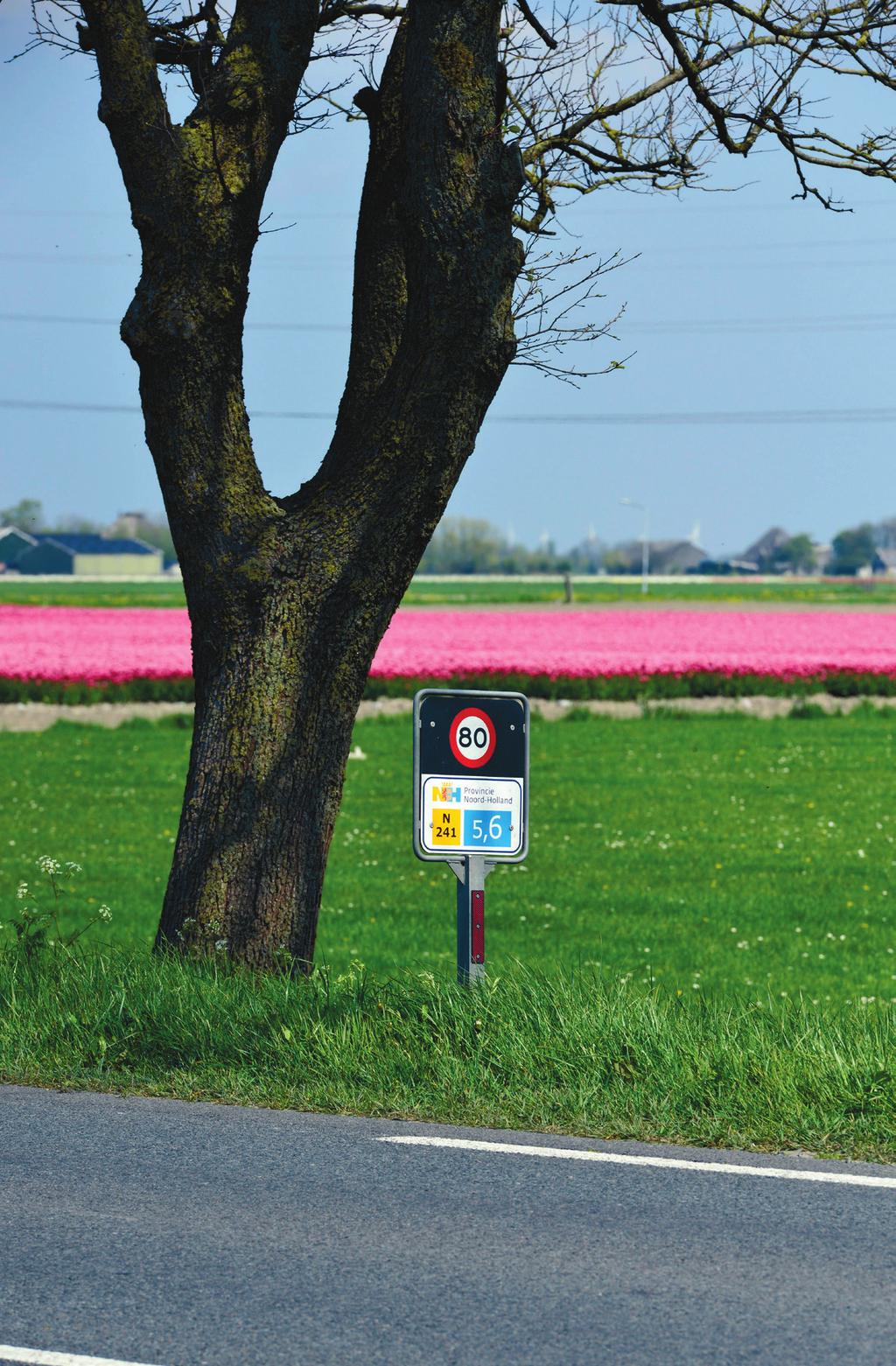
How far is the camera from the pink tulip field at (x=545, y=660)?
28855 mm

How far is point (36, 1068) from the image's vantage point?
24.4ft

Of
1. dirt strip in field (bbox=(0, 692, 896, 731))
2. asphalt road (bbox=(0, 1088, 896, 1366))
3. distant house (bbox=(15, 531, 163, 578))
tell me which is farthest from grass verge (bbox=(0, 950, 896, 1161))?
distant house (bbox=(15, 531, 163, 578))

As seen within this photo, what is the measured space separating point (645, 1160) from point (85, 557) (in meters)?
186

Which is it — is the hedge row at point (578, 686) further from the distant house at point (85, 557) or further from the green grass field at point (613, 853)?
the distant house at point (85, 557)

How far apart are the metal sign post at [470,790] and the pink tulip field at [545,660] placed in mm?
20419

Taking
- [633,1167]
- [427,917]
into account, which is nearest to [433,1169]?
[633,1167]

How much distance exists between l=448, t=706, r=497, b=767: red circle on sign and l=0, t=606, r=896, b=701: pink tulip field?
2045 centimetres

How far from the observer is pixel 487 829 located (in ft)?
25.4

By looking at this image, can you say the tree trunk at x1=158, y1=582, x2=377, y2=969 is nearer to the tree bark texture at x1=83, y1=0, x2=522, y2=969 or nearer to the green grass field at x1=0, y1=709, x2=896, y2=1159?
the tree bark texture at x1=83, y1=0, x2=522, y2=969

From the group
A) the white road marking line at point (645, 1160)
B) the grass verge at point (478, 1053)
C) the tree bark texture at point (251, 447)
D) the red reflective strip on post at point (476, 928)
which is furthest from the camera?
the tree bark texture at point (251, 447)

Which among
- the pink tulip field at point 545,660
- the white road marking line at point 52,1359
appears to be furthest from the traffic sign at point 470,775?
the pink tulip field at point 545,660

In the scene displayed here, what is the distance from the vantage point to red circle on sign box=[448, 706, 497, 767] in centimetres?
768

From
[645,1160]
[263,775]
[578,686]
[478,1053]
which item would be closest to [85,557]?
[578,686]

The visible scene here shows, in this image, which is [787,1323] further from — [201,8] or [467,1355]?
[201,8]
